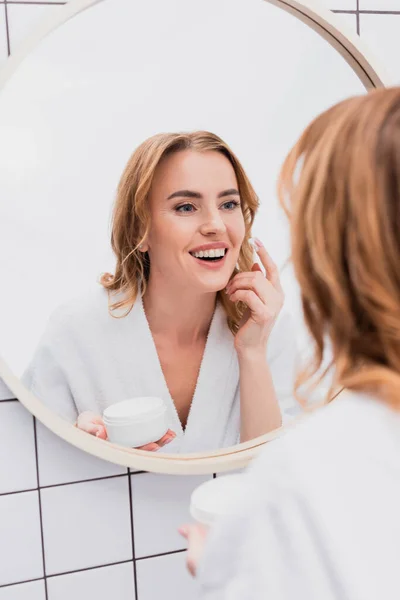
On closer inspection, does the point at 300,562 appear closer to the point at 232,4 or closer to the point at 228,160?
the point at 228,160

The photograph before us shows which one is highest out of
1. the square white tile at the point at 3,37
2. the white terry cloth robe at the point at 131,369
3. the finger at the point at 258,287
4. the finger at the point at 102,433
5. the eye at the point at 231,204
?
the square white tile at the point at 3,37

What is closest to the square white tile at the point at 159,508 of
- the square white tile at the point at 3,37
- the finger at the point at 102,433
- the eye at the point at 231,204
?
the finger at the point at 102,433

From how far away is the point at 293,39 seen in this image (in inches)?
40.8

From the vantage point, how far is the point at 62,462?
1.00 meters

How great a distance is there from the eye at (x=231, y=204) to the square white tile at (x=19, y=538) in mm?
570

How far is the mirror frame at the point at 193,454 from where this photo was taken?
908mm

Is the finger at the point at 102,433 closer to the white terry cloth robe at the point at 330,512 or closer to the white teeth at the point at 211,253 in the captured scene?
the white teeth at the point at 211,253

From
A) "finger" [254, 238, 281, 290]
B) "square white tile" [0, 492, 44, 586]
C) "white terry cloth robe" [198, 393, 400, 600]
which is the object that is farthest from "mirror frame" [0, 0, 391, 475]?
"white terry cloth robe" [198, 393, 400, 600]

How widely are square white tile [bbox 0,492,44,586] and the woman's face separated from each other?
44 cm

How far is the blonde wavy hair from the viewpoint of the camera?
96cm

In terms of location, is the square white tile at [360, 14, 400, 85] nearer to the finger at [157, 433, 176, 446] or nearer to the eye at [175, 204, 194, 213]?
the eye at [175, 204, 194, 213]

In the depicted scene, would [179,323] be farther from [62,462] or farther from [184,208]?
[62,462]

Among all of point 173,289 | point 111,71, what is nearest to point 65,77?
point 111,71

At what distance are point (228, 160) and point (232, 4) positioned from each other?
25 cm
